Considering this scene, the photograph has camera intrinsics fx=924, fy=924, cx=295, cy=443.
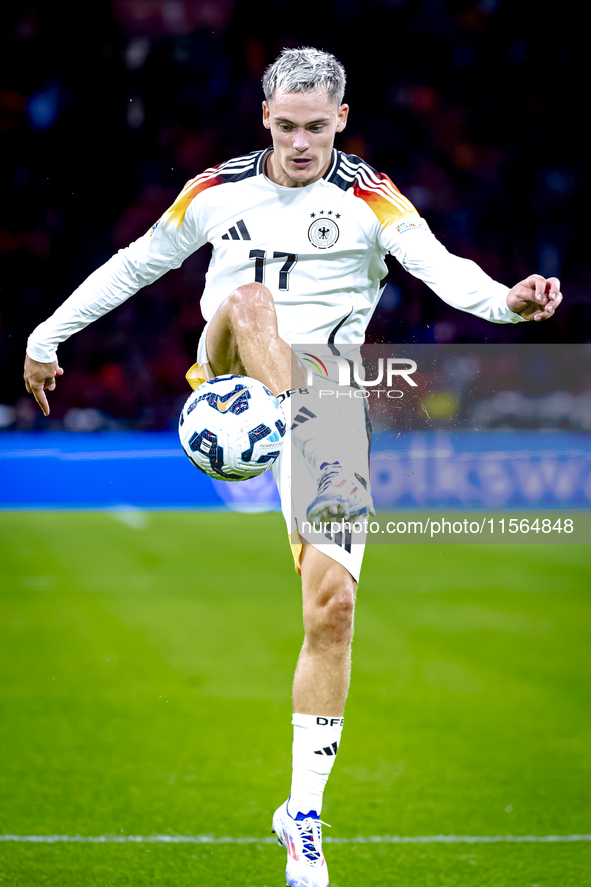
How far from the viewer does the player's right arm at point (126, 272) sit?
128 inches

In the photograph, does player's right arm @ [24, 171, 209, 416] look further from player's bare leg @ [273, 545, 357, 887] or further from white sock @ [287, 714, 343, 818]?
white sock @ [287, 714, 343, 818]

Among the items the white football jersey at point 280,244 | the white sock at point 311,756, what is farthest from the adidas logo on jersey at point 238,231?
the white sock at point 311,756

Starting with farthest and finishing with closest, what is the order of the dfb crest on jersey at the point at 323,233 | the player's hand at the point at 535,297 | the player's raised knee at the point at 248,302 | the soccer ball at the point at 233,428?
the dfb crest on jersey at the point at 323,233 → the player's raised knee at the point at 248,302 → the soccer ball at the point at 233,428 → the player's hand at the point at 535,297

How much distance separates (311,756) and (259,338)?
4.34ft

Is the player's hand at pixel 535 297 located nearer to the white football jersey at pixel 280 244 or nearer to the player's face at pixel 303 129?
the white football jersey at pixel 280 244

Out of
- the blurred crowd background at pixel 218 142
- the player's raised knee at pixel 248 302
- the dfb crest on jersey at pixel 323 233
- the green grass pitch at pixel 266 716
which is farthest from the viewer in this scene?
the blurred crowd background at pixel 218 142

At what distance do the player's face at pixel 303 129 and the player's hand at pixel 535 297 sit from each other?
2.84 feet

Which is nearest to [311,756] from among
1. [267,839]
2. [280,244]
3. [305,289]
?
[267,839]

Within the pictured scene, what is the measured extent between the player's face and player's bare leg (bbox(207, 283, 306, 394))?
17.2 inches

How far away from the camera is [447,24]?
10117mm

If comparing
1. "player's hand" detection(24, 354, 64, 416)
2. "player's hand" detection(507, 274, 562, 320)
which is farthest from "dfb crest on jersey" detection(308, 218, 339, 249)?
"player's hand" detection(24, 354, 64, 416)

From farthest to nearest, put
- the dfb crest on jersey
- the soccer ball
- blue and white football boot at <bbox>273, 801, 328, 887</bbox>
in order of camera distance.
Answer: the dfb crest on jersey < blue and white football boot at <bbox>273, 801, 328, 887</bbox> < the soccer ball

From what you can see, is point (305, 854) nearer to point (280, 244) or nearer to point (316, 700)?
point (316, 700)

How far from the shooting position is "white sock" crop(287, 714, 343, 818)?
289 centimetres
